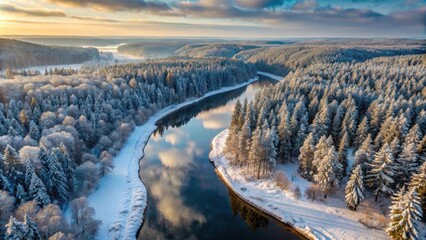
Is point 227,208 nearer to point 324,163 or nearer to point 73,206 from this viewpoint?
point 324,163

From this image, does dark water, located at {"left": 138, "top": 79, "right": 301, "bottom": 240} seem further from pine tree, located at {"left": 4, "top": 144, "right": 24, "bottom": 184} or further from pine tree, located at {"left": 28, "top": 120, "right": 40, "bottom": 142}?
pine tree, located at {"left": 28, "top": 120, "right": 40, "bottom": 142}

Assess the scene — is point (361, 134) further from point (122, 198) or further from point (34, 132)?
point (34, 132)

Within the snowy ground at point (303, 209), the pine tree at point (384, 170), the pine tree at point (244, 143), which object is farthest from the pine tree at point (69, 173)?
the pine tree at point (384, 170)

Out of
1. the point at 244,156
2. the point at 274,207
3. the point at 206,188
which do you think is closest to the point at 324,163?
the point at 274,207

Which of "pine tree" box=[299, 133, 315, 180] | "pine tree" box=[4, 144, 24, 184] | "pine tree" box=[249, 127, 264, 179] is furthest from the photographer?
"pine tree" box=[249, 127, 264, 179]

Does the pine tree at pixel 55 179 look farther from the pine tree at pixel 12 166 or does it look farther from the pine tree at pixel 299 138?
the pine tree at pixel 299 138

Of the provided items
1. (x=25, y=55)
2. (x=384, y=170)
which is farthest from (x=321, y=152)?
(x=25, y=55)

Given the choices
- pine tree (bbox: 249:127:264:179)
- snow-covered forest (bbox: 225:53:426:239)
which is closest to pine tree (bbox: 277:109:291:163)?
snow-covered forest (bbox: 225:53:426:239)
